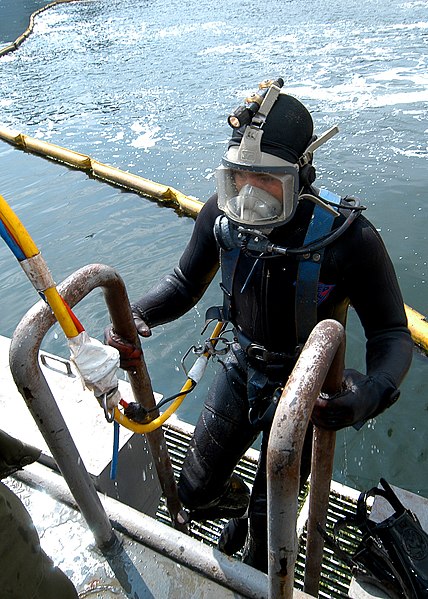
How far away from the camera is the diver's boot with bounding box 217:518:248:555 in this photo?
2.90 m

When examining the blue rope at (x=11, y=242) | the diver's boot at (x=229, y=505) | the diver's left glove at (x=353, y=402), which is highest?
the blue rope at (x=11, y=242)

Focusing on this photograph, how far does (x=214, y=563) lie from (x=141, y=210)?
7.54 metres

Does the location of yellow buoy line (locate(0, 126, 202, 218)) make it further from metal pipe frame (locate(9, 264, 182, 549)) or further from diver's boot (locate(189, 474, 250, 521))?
metal pipe frame (locate(9, 264, 182, 549))

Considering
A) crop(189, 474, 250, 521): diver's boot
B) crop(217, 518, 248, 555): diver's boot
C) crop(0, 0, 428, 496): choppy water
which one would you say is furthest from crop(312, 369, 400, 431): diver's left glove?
crop(0, 0, 428, 496): choppy water

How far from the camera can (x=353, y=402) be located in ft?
5.27

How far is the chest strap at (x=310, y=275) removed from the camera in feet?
6.97

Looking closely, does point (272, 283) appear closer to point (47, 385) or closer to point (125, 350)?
point (125, 350)

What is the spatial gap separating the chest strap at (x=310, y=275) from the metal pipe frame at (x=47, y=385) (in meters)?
0.73

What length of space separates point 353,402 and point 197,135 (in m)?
10.6

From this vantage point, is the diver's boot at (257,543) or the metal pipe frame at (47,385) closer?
the metal pipe frame at (47,385)

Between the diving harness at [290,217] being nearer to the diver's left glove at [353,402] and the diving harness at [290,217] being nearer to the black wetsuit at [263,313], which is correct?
the black wetsuit at [263,313]

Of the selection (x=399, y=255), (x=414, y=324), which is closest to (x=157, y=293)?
(x=414, y=324)

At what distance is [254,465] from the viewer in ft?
11.6

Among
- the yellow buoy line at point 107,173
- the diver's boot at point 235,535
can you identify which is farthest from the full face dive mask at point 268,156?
the yellow buoy line at point 107,173
